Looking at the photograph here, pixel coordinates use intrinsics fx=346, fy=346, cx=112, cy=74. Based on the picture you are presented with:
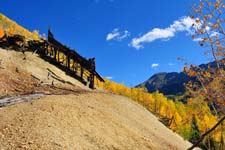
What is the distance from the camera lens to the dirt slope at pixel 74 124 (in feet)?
49.7

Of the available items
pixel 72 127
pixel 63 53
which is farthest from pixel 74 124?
pixel 63 53

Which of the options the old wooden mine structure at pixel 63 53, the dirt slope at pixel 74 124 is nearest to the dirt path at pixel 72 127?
the dirt slope at pixel 74 124

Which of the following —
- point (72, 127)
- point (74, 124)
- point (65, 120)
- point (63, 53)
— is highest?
point (63, 53)

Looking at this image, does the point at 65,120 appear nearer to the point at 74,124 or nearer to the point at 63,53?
the point at 74,124

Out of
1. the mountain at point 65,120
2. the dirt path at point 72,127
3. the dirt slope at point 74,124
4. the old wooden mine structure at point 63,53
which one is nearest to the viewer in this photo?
the dirt path at point 72,127

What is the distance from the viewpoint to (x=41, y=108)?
18359 mm

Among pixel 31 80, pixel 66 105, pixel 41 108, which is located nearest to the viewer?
pixel 41 108

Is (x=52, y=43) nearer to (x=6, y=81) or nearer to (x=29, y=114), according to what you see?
(x=6, y=81)

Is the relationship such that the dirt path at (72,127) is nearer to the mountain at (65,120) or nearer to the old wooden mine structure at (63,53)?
the mountain at (65,120)

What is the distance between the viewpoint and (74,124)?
17.6m

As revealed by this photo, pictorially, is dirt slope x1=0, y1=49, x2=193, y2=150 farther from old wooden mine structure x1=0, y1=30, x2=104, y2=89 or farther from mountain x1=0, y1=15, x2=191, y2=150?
old wooden mine structure x1=0, y1=30, x2=104, y2=89

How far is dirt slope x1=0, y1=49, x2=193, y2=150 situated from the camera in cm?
1514

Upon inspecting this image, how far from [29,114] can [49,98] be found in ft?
11.7

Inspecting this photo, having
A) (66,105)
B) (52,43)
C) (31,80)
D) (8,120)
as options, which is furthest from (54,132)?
(52,43)
